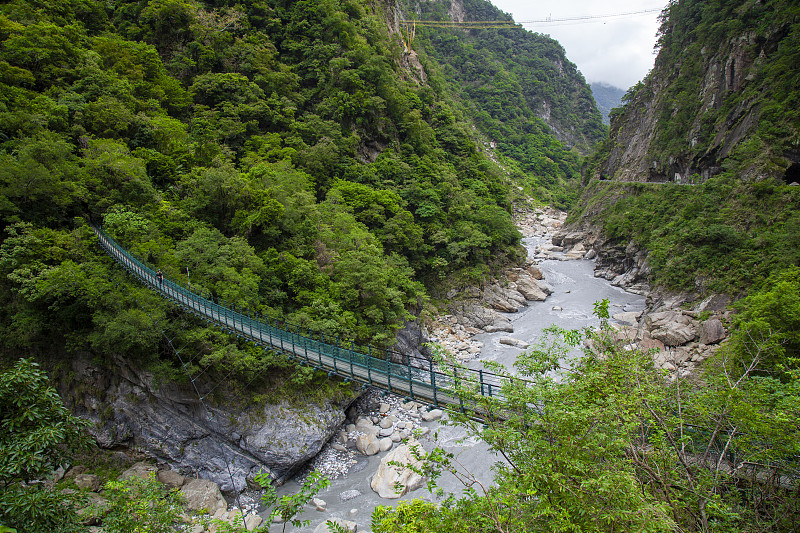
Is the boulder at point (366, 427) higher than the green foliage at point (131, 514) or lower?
lower

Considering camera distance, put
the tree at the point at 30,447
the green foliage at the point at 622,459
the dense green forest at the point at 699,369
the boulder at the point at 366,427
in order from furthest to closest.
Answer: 1. the boulder at the point at 366,427
2. the dense green forest at the point at 699,369
3. the green foliage at the point at 622,459
4. the tree at the point at 30,447

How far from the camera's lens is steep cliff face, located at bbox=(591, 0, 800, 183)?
80.8 feet

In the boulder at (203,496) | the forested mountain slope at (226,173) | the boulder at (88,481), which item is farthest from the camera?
the forested mountain slope at (226,173)

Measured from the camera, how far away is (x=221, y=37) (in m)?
29.4

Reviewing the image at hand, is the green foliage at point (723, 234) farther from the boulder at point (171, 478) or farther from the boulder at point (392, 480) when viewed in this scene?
the boulder at point (171, 478)

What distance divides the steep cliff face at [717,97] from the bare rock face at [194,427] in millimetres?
29226

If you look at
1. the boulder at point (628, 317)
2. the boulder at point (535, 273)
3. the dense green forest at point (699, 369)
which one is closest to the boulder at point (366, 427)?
the dense green forest at point (699, 369)

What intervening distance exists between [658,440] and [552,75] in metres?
109

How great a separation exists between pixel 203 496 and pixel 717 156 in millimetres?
38320

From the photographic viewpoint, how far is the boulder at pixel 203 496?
1234 centimetres

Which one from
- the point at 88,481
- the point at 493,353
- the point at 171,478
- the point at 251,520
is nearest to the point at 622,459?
the point at 251,520

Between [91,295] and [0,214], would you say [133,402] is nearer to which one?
[91,295]

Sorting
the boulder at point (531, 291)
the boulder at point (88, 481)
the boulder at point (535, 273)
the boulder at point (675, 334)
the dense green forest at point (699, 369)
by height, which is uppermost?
the dense green forest at point (699, 369)

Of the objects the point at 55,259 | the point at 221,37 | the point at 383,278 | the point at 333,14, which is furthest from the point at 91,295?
the point at 333,14
